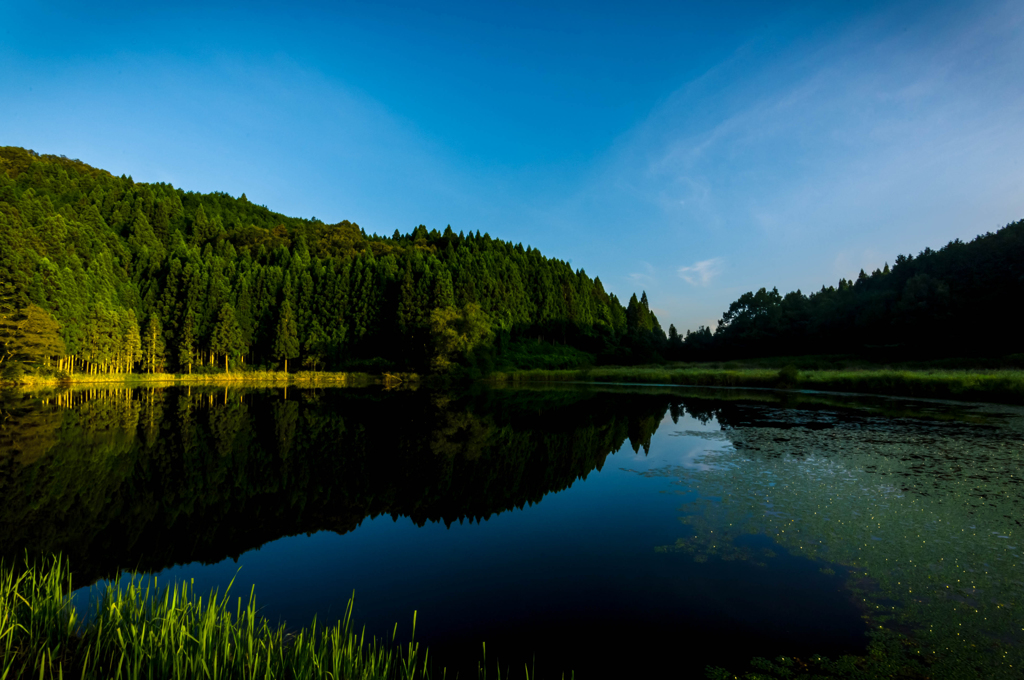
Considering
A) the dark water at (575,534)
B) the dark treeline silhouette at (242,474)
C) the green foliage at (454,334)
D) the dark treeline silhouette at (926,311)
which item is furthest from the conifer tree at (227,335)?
the dark treeline silhouette at (926,311)

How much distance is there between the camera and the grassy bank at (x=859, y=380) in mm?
24531

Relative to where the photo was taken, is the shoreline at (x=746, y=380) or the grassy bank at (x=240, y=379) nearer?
the shoreline at (x=746, y=380)

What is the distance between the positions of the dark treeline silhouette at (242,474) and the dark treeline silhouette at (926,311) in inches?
2044

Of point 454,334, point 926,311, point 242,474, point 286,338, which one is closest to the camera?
point 242,474

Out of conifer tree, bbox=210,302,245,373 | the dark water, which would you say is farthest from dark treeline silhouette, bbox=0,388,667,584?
conifer tree, bbox=210,302,245,373

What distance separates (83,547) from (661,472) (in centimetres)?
1040

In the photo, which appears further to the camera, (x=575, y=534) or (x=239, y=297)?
(x=239, y=297)

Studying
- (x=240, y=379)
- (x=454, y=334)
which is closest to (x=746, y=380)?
(x=454, y=334)

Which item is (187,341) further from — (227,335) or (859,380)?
(859,380)

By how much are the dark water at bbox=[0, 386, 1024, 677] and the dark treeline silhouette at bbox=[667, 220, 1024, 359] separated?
1908 inches

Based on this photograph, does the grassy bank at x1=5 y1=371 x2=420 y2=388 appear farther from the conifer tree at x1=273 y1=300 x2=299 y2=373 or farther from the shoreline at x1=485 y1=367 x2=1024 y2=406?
the shoreline at x1=485 y1=367 x2=1024 y2=406

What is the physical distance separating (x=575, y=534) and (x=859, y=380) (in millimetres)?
34468

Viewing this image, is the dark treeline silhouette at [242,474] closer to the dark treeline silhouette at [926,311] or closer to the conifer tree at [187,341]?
the conifer tree at [187,341]

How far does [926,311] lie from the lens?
52625mm
